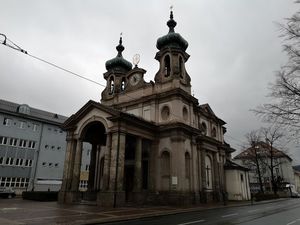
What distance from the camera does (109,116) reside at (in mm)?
25078

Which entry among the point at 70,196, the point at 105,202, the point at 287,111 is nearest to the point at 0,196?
the point at 70,196

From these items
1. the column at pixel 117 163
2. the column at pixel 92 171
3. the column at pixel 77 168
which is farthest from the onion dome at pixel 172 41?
the column at pixel 77 168

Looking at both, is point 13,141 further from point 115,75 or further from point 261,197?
point 261,197

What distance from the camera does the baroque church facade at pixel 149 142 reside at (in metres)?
24.5

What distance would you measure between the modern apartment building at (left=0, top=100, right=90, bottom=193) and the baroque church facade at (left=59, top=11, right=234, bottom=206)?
1517 centimetres

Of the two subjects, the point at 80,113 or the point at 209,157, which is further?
the point at 209,157

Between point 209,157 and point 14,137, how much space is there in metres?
29.3

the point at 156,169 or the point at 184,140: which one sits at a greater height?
the point at 184,140

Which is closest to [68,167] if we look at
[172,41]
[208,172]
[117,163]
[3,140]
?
[117,163]

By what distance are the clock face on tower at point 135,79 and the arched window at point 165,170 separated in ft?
33.3

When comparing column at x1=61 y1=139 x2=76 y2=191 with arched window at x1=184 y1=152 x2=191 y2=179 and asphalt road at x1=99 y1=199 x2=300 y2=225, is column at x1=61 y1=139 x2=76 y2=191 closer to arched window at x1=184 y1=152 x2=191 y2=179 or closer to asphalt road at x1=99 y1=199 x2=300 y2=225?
arched window at x1=184 y1=152 x2=191 y2=179

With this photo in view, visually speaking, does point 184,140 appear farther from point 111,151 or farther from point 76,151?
point 76,151

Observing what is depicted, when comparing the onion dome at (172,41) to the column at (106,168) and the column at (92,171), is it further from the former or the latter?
the column at (92,171)

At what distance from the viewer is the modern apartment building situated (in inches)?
1586
